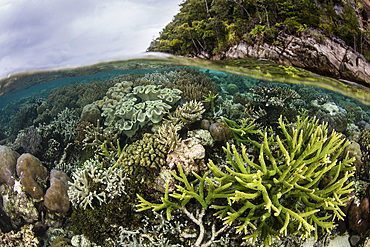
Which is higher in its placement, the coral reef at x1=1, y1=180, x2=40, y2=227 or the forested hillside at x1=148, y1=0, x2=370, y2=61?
the forested hillside at x1=148, y1=0, x2=370, y2=61

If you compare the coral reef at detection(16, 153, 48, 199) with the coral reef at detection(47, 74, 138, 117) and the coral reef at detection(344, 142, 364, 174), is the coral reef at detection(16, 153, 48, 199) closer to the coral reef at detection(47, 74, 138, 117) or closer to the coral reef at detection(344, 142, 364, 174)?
the coral reef at detection(47, 74, 138, 117)

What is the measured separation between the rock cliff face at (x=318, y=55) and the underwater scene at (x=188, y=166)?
1.40 feet

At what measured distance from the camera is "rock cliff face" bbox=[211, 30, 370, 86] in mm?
4770

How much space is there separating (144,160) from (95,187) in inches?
57.0

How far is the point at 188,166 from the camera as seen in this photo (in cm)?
359

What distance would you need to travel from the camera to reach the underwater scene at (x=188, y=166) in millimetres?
2902

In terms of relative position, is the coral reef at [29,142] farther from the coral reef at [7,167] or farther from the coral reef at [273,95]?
the coral reef at [273,95]

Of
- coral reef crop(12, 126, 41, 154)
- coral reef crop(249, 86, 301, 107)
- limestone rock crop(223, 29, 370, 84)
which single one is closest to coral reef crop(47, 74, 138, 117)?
coral reef crop(12, 126, 41, 154)

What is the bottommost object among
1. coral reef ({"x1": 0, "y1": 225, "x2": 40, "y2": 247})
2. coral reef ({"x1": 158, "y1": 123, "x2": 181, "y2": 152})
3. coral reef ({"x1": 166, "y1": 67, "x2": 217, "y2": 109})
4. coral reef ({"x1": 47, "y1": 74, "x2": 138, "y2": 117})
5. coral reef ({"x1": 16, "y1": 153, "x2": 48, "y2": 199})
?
coral reef ({"x1": 0, "y1": 225, "x2": 40, "y2": 247})

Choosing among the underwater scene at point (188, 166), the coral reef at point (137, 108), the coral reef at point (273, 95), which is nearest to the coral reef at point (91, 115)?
the underwater scene at point (188, 166)

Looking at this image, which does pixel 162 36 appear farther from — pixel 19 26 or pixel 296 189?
pixel 296 189

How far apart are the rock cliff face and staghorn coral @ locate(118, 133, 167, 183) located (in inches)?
178

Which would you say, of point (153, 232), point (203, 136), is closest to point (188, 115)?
point (203, 136)

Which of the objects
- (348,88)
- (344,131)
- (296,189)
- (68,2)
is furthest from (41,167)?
(348,88)
